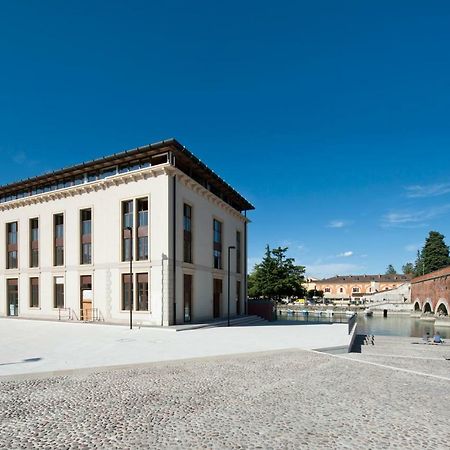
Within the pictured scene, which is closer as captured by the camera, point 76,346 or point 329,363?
point 329,363

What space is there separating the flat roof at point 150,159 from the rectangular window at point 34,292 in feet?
29.4

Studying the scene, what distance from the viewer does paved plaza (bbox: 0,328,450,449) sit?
5879 millimetres

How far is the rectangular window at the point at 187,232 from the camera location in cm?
2794

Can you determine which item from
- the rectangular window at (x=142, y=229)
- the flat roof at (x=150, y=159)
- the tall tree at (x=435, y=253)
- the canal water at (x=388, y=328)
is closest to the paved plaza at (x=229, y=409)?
the rectangular window at (x=142, y=229)

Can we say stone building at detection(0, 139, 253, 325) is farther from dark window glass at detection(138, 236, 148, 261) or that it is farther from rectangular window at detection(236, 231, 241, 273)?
rectangular window at detection(236, 231, 241, 273)

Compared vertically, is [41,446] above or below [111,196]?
below

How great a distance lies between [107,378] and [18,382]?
2.31m

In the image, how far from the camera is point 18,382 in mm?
9398

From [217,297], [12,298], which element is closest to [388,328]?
[217,297]

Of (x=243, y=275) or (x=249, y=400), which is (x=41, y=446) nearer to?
(x=249, y=400)

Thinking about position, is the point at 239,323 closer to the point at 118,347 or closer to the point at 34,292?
the point at 118,347

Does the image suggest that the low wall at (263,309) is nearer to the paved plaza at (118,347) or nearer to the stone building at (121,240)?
the stone building at (121,240)

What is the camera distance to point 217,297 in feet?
109

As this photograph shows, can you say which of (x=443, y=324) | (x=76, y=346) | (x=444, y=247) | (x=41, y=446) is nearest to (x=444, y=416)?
(x=41, y=446)
